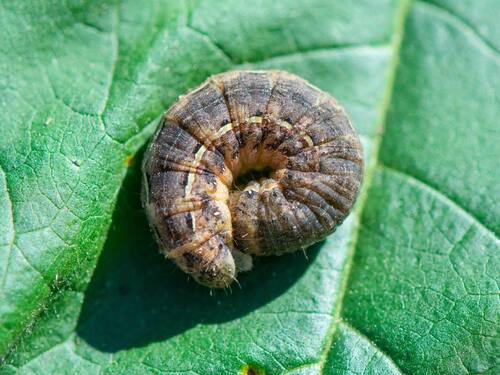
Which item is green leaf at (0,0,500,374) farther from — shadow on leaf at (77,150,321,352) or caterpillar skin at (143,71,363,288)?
caterpillar skin at (143,71,363,288)

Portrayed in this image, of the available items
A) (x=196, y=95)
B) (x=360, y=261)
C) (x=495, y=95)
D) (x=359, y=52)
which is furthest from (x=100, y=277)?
(x=495, y=95)

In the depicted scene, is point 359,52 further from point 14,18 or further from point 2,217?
point 2,217

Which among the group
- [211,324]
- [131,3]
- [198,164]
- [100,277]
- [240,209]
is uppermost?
[131,3]

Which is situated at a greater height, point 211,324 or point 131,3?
point 131,3

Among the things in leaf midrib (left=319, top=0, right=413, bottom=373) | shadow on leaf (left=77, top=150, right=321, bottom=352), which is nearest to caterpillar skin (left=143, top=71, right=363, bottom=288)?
shadow on leaf (left=77, top=150, right=321, bottom=352)

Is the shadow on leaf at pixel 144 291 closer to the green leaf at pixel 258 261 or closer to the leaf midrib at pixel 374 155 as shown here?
the green leaf at pixel 258 261

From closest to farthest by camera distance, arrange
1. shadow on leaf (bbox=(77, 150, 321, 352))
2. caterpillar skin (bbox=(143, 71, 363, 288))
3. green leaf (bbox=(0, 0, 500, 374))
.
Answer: green leaf (bbox=(0, 0, 500, 374)), caterpillar skin (bbox=(143, 71, 363, 288)), shadow on leaf (bbox=(77, 150, 321, 352))

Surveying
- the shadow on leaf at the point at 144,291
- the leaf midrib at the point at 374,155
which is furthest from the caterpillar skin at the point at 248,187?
the leaf midrib at the point at 374,155
